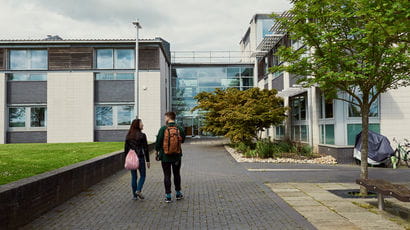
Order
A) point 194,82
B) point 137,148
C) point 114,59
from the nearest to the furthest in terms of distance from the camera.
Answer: point 137,148, point 114,59, point 194,82

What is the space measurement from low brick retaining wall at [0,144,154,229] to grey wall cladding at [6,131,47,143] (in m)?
17.2

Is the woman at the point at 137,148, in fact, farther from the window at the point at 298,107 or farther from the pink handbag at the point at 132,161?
the window at the point at 298,107

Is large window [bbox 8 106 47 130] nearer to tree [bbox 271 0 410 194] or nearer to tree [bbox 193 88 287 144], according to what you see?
tree [bbox 193 88 287 144]

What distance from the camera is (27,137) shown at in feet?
75.7

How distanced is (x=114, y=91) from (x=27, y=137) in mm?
7229

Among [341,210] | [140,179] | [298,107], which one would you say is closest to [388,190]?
[341,210]

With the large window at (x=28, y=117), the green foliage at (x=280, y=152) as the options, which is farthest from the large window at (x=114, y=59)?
the green foliage at (x=280, y=152)

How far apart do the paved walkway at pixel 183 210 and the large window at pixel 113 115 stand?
50.2ft

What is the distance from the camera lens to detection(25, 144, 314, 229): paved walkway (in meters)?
4.79

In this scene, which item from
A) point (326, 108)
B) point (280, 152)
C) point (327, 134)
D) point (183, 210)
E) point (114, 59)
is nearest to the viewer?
point (183, 210)

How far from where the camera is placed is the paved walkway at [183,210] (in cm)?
479

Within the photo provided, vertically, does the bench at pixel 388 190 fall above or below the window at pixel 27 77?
below

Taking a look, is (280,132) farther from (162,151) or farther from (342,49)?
(162,151)

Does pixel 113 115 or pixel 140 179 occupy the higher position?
pixel 113 115
